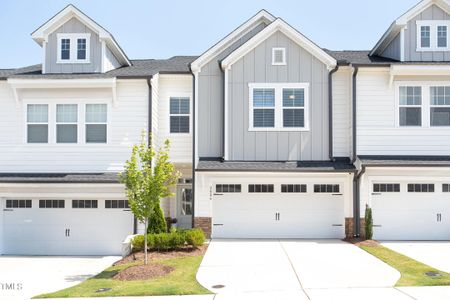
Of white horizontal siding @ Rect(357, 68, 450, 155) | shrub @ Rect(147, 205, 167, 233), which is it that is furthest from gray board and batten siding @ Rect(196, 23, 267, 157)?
white horizontal siding @ Rect(357, 68, 450, 155)

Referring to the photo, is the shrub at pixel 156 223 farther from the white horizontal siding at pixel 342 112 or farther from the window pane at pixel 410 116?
the window pane at pixel 410 116

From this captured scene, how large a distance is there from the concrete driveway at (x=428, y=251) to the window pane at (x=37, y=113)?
536 inches

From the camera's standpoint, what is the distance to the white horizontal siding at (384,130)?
17312 millimetres

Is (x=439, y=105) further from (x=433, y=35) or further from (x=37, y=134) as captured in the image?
(x=37, y=134)

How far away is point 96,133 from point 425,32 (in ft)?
44.3

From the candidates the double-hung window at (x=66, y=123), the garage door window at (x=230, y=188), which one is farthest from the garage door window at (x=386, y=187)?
the double-hung window at (x=66, y=123)

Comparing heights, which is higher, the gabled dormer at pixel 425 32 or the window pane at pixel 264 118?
the gabled dormer at pixel 425 32

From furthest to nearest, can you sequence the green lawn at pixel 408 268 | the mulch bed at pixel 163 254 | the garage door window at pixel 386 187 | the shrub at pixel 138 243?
1. the garage door window at pixel 386 187
2. the shrub at pixel 138 243
3. the mulch bed at pixel 163 254
4. the green lawn at pixel 408 268

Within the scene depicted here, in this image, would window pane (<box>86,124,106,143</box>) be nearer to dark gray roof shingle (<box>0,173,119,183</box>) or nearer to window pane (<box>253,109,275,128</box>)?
dark gray roof shingle (<box>0,173,119,183</box>)

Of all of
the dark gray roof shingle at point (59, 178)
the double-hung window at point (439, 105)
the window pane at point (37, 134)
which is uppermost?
the double-hung window at point (439, 105)

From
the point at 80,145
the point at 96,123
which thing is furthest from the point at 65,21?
the point at 80,145

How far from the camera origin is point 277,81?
1777cm

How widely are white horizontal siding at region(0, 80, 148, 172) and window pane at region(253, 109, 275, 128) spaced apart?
14.1ft

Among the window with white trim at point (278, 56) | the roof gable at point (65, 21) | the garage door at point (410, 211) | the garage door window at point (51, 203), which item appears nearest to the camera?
the garage door at point (410, 211)
